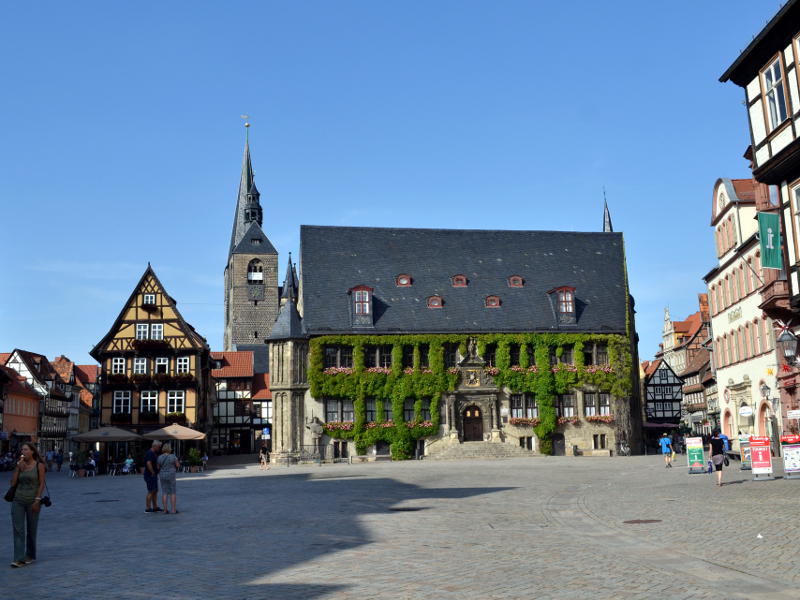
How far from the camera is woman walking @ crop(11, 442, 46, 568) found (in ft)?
40.7

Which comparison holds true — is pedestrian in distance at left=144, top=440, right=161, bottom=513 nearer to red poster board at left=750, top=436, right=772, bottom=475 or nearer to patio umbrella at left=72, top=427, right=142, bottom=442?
red poster board at left=750, top=436, right=772, bottom=475

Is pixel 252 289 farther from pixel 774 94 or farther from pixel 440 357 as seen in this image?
pixel 774 94

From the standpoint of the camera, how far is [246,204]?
128 metres

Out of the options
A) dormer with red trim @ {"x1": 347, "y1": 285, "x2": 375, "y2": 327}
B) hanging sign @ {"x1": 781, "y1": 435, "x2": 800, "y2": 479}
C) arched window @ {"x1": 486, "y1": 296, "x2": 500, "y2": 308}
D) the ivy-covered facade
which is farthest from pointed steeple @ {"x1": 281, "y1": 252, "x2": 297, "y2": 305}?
hanging sign @ {"x1": 781, "y1": 435, "x2": 800, "y2": 479}

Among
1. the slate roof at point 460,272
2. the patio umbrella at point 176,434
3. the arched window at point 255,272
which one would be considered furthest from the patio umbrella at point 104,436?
the arched window at point 255,272

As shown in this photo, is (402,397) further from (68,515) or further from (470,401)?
(68,515)

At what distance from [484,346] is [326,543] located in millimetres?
44194

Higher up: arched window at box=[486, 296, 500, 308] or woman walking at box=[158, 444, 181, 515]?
arched window at box=[486, 296, 500, 308]

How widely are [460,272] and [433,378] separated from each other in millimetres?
8827

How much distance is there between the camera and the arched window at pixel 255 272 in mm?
120250

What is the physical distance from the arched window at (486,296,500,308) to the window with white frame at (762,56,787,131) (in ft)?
117

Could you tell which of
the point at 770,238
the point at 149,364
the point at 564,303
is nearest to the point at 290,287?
the point at 149,364

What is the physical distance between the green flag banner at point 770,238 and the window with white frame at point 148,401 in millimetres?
44462

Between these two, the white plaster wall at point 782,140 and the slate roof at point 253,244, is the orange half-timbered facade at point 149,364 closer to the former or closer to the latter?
the white plaster wall at point 782,140
